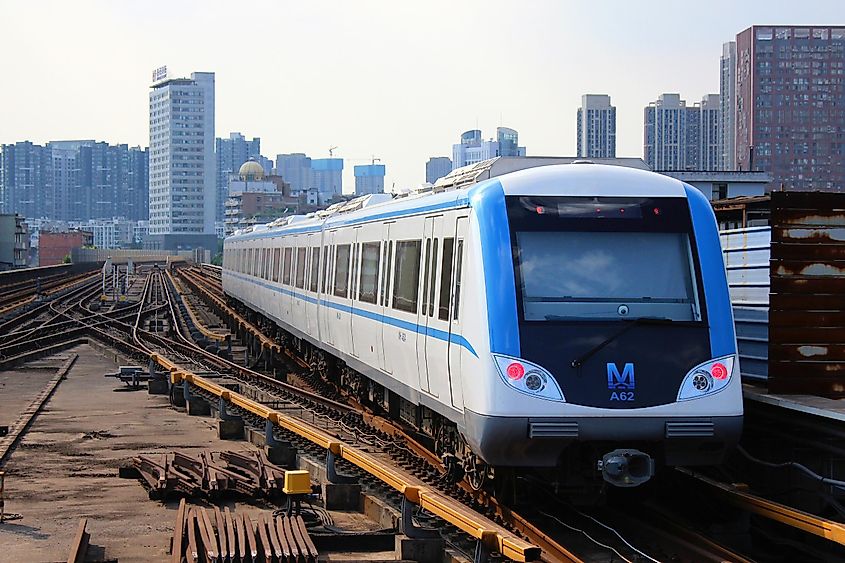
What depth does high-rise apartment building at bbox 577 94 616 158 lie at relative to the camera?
466ft

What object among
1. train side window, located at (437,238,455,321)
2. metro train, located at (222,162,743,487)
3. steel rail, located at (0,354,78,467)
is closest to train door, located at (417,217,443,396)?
train side window, located at (437,238,455,321)

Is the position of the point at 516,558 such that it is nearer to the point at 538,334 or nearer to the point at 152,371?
the point at 538,334

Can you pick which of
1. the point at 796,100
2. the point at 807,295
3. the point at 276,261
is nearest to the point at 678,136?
the point at 796,100

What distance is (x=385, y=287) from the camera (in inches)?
523

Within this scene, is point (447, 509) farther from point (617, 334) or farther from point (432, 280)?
point (432, 280)

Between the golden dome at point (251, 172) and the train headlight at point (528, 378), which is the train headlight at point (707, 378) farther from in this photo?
the golden dome at point (251, 172)

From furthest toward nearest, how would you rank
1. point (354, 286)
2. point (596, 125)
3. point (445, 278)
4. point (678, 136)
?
point (678, 136) → point (596, 125) → point (354, 286) → point (445, 278)

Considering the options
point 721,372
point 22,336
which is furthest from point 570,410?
point 22,336

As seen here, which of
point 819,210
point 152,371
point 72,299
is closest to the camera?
point 819,210

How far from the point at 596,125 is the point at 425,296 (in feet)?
446

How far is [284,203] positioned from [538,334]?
557 ft

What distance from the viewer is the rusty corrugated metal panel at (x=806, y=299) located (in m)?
10.1

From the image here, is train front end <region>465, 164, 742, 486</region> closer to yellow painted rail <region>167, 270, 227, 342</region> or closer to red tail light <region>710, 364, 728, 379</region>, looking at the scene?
red tail light <region>710, 364, 728, 379</region>

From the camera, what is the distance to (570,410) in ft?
28.6
